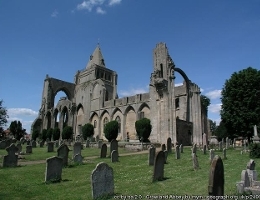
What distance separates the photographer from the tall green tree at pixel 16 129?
6297 cm

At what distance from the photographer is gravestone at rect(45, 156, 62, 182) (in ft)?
28.2

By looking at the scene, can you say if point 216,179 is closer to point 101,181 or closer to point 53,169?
point 101,181

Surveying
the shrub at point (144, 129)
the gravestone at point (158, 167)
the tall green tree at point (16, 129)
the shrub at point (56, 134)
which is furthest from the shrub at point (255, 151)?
the tall green tree at point (16, 129)

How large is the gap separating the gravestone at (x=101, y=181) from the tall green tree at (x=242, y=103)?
903 inches

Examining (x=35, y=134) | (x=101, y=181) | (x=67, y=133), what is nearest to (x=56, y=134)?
(x=67, y=133)

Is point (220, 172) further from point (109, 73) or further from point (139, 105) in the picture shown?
point (109, 73)

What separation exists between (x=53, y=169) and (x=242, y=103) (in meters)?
23.4

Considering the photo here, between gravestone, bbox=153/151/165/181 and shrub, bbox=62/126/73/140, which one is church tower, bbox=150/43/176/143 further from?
shrub, bbox=62/126/73/140

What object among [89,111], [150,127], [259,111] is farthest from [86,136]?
[259,111]

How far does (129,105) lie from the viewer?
44.6 metres

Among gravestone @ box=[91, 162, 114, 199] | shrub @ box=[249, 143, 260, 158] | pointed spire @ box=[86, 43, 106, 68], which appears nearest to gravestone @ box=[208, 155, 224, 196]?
gravestone @ box=[91, 162, 114, 199]

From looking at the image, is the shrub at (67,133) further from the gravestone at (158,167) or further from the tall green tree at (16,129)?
the gravestone at (158,167)

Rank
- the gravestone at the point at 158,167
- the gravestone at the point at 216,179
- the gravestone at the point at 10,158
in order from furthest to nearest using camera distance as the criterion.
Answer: the gravestone at the point at 10,158
the gravestone at the point at 158,167
the gravestone at the point at 216,179

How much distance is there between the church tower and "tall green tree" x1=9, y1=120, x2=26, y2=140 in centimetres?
4717
